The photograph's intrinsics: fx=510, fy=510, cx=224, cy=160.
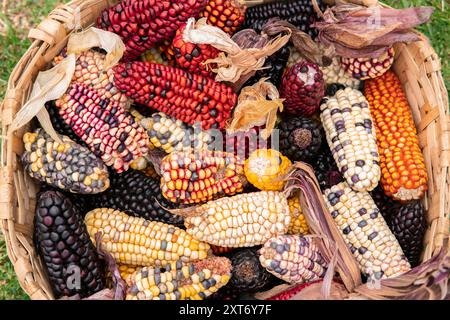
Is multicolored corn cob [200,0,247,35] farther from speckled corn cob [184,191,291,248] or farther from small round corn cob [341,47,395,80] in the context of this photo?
speckled corn cob [184,191,291,248]

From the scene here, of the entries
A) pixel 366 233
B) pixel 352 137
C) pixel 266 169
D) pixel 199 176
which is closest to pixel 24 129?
pixel 199 176

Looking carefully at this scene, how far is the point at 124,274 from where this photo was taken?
108 inches

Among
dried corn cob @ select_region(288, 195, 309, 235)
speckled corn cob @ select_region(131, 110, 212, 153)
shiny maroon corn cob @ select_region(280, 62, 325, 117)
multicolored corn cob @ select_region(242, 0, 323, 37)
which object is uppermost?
multicolored corn cob @ select_region(242, 0, 323, 37)

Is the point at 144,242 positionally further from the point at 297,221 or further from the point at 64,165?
the point at 297,221

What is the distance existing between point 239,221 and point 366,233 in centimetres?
67

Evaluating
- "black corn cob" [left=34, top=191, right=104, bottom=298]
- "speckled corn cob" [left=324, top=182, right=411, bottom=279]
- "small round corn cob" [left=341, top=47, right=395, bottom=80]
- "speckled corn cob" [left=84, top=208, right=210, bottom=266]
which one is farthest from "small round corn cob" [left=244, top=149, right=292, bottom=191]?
"black corn cob" [left=34, top=191, right=104, bottom=298]

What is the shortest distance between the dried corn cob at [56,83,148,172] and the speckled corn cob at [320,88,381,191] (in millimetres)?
1031

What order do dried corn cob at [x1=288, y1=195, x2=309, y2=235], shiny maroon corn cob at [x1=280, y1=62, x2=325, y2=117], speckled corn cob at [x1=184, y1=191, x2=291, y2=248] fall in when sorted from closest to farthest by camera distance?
speckled corn cob at [x1=184, y1=191, x2=291, y2=248]
shiny maroon corn cob at [x1=280, y1=62, x2=325, y2=117]
dried corn cob at [x1=288, y1=195, x2=309, y2=235]

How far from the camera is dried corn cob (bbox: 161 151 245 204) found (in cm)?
264

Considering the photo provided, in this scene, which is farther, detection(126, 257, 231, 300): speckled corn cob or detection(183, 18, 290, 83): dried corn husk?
detection(183, 18, 290, 83): dried corn husk

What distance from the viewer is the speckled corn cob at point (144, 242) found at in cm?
263
